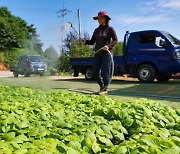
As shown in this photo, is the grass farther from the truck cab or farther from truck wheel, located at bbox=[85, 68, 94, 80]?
truck wheel, located at bbox=[85, 68, 94, 80]

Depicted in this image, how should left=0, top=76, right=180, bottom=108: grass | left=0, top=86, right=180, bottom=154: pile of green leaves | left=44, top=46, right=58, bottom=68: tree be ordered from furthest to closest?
left=44, top=46, right=58, bottom=68: tree
left=0, top=76, right=180, bottom=108: grass
left=0, top=86, right=180, bottom=154: pile of green leaves

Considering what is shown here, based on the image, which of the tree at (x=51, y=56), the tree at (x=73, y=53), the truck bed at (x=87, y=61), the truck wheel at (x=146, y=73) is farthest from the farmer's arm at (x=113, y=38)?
the tree at (x=51, y=56)

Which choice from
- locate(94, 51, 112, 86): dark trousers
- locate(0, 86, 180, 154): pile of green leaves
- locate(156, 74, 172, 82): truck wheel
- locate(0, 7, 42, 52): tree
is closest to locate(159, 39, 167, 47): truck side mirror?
locate(156, 74, 172, 82): truck wheel

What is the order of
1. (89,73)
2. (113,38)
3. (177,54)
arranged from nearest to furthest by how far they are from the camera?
1. (113,38)
2. (177,54)
3. (89,73)

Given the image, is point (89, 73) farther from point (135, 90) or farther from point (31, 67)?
point (31, 67)

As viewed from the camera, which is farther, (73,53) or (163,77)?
(73,53)

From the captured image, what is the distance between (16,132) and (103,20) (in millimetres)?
5049

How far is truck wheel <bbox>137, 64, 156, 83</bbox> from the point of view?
1159cm

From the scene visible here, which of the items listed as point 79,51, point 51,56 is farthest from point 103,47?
point 51,56

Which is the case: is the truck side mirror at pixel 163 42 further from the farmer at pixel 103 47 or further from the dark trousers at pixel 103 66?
the dark trousers at pixel 103 66

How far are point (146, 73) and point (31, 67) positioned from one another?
35.3ft

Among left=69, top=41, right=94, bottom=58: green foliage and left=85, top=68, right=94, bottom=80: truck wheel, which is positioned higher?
left=69, top=41, right=94, bottom=58: green foliage

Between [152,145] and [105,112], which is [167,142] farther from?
[105,112]

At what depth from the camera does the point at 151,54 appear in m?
11.6
